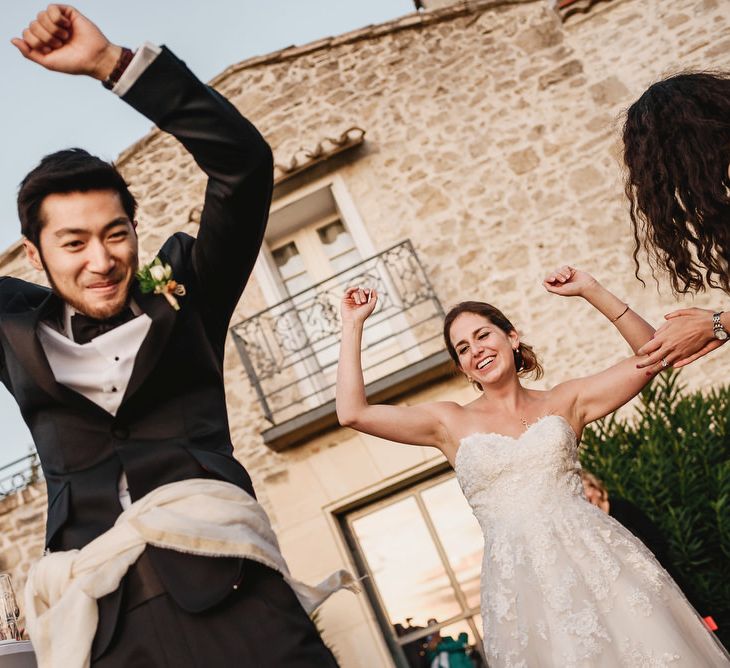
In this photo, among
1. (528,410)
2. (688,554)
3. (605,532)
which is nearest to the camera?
(605,532)

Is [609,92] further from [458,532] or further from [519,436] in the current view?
[519,436]

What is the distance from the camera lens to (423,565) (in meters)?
7.86

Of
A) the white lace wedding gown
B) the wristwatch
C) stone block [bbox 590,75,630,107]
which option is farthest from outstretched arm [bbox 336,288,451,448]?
stone block [bbox 590,75,630,107]

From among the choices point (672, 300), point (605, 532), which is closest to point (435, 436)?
point (605, 532)

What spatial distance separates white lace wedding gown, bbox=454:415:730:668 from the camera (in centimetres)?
266

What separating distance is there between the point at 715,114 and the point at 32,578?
246 centimetres

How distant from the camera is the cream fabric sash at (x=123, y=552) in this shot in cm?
130

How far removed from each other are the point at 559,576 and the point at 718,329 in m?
1.04

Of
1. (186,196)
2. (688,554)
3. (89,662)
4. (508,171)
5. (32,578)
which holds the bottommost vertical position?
(688,554)

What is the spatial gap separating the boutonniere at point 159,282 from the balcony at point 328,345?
6.15m

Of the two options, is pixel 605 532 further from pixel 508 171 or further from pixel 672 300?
pixel 508 171

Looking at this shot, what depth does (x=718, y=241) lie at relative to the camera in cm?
258

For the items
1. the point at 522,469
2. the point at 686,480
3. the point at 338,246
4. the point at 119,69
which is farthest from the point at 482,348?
the point at 338,246

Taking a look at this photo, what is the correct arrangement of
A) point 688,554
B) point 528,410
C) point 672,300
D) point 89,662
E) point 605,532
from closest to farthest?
point 89,662 → point 605,532 → point 528,410 → point 688,554 → point 672,300
